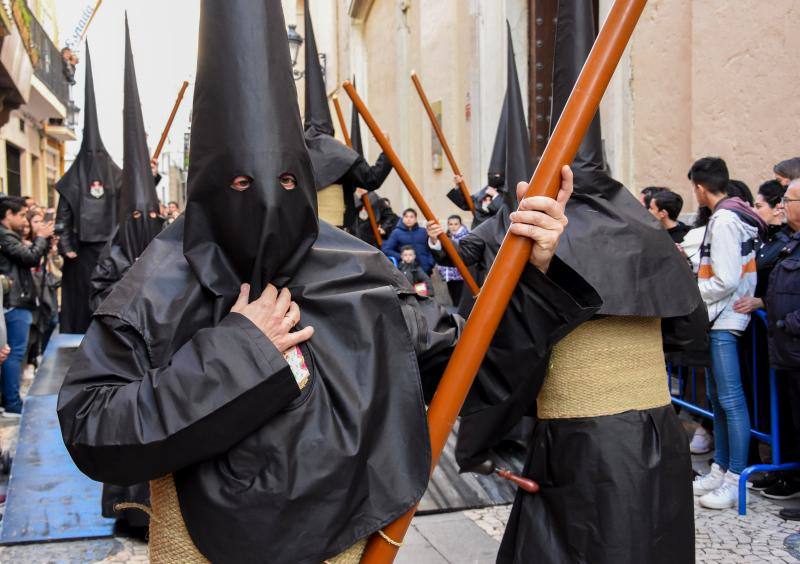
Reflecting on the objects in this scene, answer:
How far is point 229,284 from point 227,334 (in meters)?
0.18

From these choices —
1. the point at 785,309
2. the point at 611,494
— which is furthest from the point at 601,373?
the point at 785,309

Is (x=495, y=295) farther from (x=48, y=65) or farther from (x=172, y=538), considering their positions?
(x=48, y=65)

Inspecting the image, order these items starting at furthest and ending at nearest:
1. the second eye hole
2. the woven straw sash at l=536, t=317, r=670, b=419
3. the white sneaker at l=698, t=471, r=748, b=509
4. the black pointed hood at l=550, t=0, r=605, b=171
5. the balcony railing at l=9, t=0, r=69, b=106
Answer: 1. the balcony railing at l=9, t=0, r=69, b=106
2. the white sneaker at l=698, t=471, r=748, b=509
3. the black pointed hood at l=550, t=0, r=605, b=171
4. the woven straw sash at l=536, t=317, r=670, b=419
5. the second eye hole

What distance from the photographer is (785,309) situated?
13.9ft

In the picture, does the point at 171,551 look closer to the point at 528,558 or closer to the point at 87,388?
the point at 87,388

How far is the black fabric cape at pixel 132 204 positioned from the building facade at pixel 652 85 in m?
3.81

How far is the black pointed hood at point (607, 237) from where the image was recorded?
2574 mm

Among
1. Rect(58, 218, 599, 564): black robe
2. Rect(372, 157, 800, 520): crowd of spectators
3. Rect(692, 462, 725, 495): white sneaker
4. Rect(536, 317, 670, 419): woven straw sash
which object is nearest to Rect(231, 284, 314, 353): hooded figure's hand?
Rect(58, 218, 599, 564): black robe

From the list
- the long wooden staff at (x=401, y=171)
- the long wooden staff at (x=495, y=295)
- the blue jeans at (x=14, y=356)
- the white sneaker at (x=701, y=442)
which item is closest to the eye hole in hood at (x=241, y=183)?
the long wooden staff at (x=495, y=295)

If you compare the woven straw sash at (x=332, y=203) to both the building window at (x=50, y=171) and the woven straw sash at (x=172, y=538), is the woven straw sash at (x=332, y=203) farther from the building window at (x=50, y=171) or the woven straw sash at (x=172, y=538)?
the building window at (x=50, y=171)

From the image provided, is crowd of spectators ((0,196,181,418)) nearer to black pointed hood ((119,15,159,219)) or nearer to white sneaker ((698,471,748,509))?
black pointed hood ((119,15,159,219))

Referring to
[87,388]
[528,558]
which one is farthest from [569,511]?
[87,388]

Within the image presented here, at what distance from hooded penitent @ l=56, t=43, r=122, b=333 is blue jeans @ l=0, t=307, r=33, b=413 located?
254 cm

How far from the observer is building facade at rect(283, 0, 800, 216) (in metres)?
5.96
